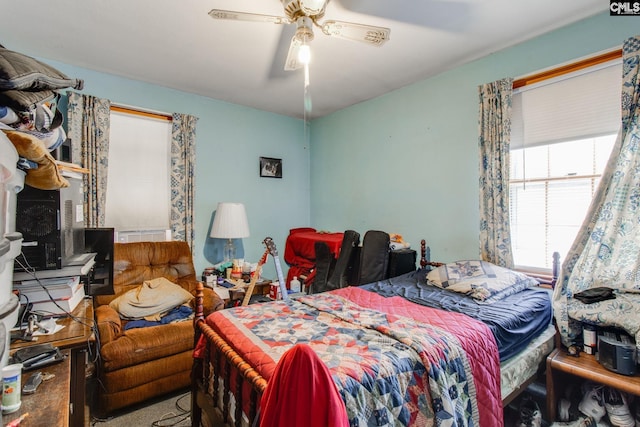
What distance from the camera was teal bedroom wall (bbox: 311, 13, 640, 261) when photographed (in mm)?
2340

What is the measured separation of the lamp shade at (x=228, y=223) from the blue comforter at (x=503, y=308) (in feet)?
5.32

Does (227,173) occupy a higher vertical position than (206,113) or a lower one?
lower

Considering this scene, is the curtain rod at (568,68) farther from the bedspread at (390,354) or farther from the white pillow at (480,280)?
the bedspread at (390,354)

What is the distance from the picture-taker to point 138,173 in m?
3.21

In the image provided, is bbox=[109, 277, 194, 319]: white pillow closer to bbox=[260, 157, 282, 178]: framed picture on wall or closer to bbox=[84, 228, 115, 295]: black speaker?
bbox=[84, 228, 115, 295]: black speaker

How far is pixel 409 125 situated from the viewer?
3268 mm

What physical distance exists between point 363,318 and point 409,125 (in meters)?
2.26

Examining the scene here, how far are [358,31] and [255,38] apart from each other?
38.2 inches

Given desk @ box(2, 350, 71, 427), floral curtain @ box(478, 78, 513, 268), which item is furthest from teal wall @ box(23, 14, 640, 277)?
desk @ box(2, 350, 71, 427)

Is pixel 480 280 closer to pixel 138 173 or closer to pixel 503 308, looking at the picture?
pixel 503 308

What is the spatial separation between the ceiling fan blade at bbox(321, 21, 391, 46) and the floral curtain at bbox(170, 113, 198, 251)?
7.06 ft

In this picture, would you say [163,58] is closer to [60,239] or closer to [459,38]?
[60,239]

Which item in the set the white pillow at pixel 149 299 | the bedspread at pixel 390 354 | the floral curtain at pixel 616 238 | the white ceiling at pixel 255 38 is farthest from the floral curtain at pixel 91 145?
the floral curtain at pixel 616 238

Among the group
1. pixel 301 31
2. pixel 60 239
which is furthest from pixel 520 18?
pixel 60 239
